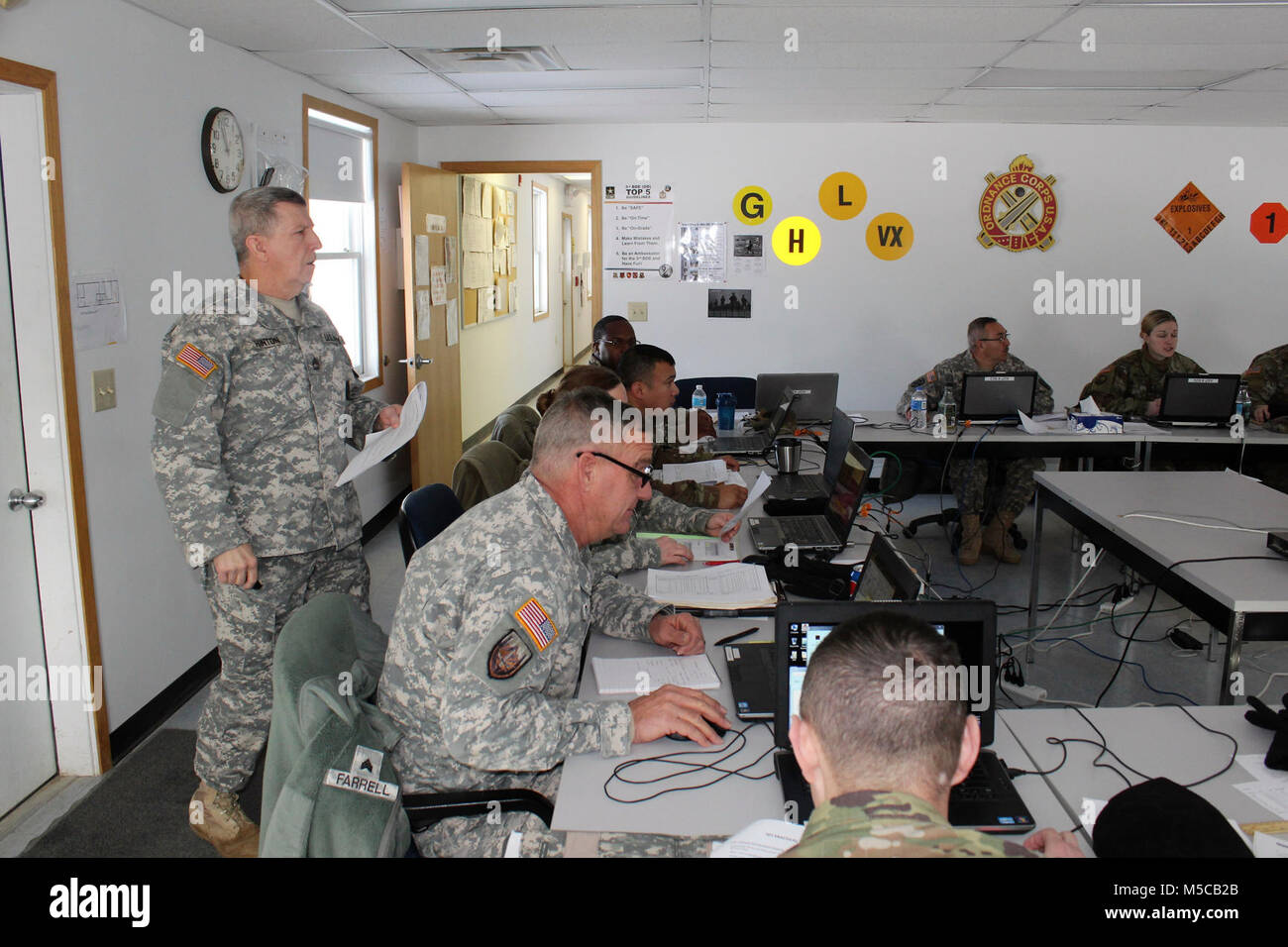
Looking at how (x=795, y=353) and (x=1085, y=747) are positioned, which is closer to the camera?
(x=1085, y=747)

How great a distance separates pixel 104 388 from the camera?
297cm

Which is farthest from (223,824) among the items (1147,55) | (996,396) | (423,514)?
(1147,55)

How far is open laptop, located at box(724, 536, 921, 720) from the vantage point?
181 cm

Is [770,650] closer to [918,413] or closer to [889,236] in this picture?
[918,413]

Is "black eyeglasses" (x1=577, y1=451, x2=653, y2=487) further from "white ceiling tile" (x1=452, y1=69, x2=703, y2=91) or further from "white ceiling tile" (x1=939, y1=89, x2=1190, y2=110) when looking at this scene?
"white ceiling tile" (x1=939, y1=89, x2=1190, y2=110)

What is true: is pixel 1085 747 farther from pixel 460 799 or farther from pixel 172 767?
pixel 172 767

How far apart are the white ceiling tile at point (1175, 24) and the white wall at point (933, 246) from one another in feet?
8.61

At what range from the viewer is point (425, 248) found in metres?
5.76

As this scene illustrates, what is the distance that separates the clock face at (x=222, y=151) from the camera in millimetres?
3609

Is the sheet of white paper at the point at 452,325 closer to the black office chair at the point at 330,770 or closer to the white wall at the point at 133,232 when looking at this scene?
the white wall at the point at 133,232

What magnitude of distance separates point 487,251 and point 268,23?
4.51 meters

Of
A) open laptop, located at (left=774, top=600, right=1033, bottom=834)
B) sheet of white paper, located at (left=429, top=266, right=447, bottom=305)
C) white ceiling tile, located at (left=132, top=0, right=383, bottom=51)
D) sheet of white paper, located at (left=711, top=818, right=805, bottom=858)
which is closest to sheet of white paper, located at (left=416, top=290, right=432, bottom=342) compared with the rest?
sheet of white paper, located at (left=429, top=266, right=447, bottom=305)

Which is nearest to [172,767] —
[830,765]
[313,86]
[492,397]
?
[830,765]
